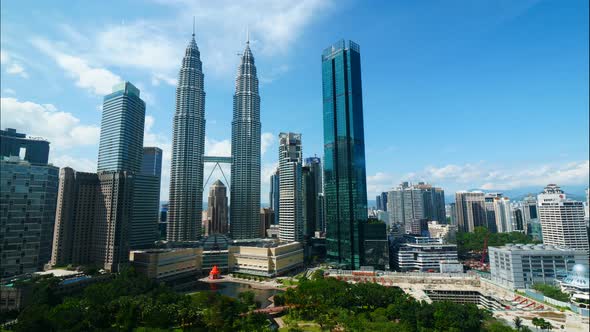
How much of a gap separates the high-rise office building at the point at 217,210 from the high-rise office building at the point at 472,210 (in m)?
111

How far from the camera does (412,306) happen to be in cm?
3756

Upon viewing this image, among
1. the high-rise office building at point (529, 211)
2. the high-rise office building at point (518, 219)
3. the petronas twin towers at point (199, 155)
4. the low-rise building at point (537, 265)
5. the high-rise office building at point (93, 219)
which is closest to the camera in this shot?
the low-rise building at point (537, 265)

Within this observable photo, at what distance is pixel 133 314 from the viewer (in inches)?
1419

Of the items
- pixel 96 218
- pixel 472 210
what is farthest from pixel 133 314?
pixel 472 210

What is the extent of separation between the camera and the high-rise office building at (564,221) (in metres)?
80.5

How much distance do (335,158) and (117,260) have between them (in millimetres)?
59554

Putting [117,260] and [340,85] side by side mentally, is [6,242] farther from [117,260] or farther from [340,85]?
[340,85]

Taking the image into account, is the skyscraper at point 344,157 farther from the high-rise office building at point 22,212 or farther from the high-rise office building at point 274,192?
the high-rise office building at point 274,192

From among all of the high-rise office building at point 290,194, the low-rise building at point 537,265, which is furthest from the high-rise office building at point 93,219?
the low-rise building at point 537,265

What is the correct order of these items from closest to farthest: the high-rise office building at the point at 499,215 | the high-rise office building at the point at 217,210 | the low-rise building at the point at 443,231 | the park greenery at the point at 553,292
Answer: the park greenery at the point at 553,292, the low-rise building at the point at 443,231, the high-rise office building at the point at 499,215, the high-rise office building at the point at 217,210

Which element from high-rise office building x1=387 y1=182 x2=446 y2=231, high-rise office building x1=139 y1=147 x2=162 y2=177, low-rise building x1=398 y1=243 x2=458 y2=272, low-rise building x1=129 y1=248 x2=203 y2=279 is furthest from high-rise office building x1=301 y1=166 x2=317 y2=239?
high-rise office building x1=139 y1=147 x2=162 y2=177

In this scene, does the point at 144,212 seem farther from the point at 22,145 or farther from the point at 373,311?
the point at 373,311

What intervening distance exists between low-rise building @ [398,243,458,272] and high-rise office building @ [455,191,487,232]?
7192 cm

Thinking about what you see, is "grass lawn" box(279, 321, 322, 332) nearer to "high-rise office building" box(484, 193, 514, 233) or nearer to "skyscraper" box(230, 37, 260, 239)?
"skyscraper" box(230, 37, 260, 239)
